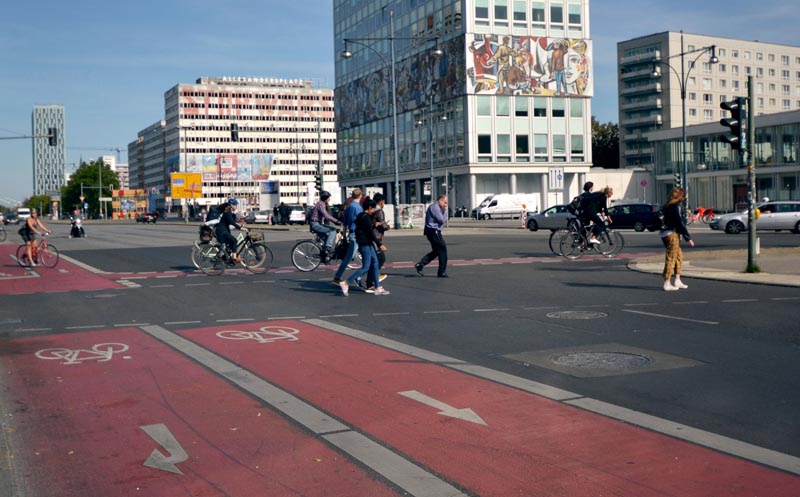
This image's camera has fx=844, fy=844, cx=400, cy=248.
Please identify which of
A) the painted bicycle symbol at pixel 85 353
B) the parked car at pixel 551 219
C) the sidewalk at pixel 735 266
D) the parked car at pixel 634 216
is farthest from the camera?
the parked car at pixel 551 219

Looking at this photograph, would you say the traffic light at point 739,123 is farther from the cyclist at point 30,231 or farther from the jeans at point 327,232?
the cyclist at point 30,231

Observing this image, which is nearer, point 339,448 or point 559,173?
point 339,448

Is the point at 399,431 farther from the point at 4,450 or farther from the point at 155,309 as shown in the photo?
the point at 155,309

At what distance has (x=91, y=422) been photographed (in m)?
6.35

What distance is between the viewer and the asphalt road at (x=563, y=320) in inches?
269

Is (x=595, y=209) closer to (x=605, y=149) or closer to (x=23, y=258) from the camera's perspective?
(x=23, y=258)

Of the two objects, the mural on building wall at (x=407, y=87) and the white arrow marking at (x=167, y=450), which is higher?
the mural on building wall at (x=407, y=87)

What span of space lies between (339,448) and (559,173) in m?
42.0

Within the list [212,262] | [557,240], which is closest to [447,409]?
[212,262]

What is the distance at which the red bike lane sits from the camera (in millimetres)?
17406

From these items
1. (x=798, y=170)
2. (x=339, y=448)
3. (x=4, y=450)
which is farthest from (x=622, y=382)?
(x=798, y=170)

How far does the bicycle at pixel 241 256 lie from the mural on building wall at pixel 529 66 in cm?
5587

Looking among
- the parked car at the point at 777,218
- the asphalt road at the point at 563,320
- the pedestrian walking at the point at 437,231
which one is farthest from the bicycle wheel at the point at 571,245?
the parked car at the point at 777,218

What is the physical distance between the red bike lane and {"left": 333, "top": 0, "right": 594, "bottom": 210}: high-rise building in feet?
164
